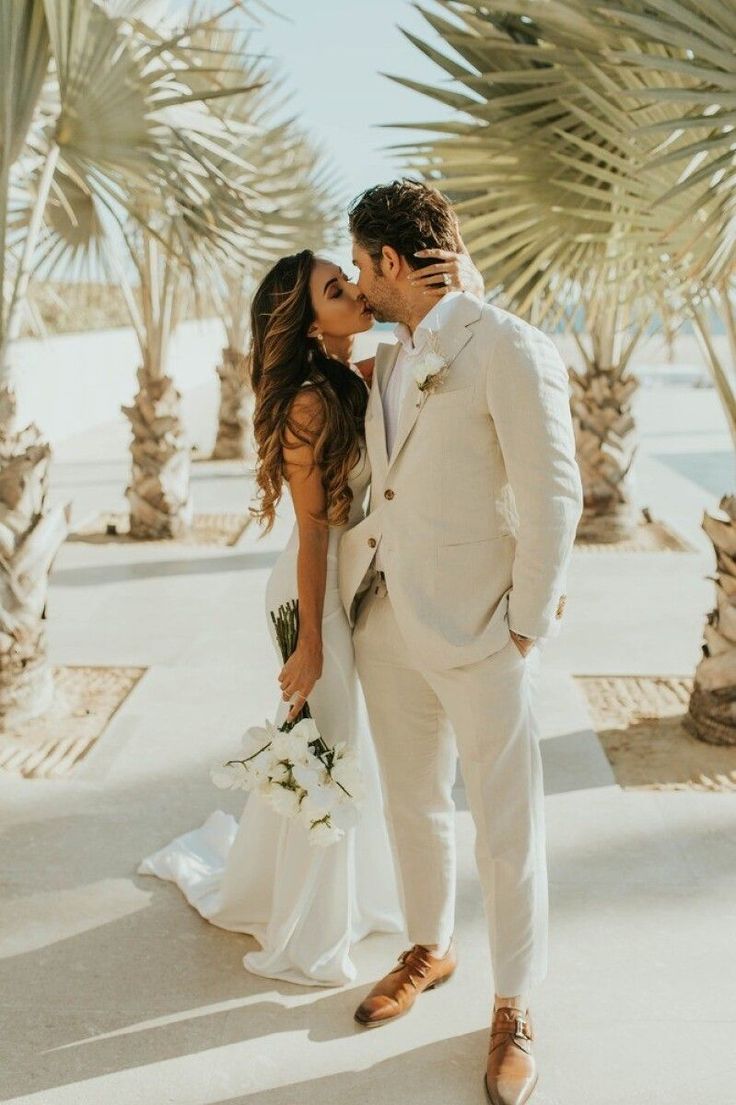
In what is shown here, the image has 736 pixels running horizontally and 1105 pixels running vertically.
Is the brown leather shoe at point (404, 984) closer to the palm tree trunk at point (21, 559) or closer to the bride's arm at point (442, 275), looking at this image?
the bride's arm at point (442, 275)

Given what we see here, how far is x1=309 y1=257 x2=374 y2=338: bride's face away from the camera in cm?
272

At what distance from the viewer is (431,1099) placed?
251cm

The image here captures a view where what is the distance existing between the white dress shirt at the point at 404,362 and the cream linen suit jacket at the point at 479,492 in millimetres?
22

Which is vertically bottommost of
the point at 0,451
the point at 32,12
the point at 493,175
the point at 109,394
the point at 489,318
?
the point at 109,394

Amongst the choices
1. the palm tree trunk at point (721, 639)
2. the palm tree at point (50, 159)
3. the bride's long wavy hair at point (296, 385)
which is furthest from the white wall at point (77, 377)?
the bride's long wavy hair at point (296, 385)

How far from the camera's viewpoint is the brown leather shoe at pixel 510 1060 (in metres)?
2.48

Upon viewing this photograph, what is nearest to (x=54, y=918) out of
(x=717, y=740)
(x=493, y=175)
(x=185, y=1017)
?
(x=185, y=1017)

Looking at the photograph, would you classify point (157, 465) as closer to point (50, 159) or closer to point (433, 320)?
point (50, 159)

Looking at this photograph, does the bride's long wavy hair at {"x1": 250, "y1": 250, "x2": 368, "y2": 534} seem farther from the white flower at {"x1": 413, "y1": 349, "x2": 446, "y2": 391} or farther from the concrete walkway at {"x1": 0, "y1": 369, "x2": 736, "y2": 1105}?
the concrete walkway at {"x1": 0, "y1": 369, "x2": 736, "y2": 1105}

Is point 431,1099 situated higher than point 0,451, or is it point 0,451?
point 0,451

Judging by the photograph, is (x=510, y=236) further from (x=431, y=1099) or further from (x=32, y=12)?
(x=431, y=1099)

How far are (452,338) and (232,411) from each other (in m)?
9.94

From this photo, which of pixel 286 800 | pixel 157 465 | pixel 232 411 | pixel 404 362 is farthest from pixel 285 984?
pixel 232 411

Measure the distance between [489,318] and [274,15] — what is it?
2.15 m
